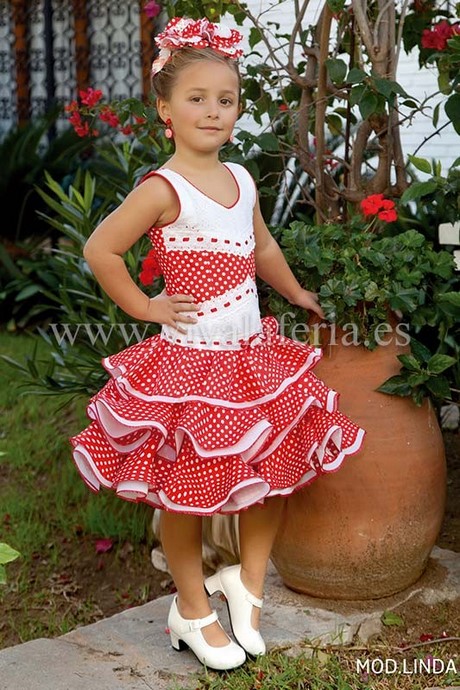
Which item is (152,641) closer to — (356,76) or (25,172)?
(356,76)

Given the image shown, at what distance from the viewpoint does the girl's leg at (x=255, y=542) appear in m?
2.32

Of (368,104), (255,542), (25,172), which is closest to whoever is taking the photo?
(255,542)

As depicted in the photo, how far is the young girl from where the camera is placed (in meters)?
2.12

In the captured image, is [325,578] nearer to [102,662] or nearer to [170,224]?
[102,662]

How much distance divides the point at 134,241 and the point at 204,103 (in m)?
0.33

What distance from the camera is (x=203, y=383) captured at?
2.18m

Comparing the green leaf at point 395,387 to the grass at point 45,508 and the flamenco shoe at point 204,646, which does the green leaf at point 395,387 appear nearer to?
the flamenco shoe at point 204,646

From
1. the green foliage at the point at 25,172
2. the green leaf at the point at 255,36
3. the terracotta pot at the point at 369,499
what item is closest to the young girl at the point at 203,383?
the terracotta pot at the point at 369,499

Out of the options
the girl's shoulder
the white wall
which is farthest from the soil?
the white wall

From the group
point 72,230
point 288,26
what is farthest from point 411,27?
point 288,26

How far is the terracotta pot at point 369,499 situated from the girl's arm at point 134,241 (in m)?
0.55

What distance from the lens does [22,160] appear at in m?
6.54

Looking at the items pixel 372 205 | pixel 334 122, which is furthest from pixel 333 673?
pixel 334 122

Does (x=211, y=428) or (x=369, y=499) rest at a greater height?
(x=211, y=428)
